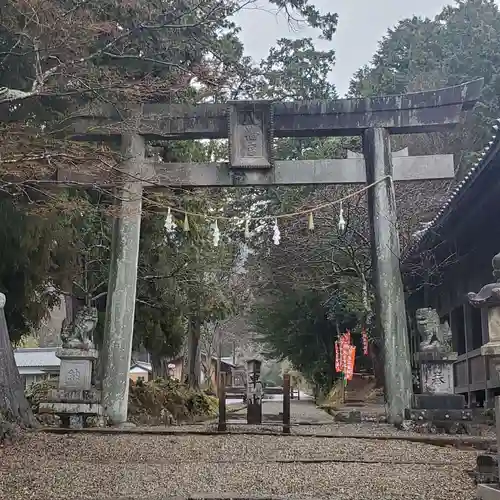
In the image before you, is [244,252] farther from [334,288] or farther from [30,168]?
[30,168]

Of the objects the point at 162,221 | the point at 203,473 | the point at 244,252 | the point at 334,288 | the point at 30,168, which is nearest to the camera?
the point at 203,473

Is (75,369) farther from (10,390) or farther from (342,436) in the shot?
(342,436)

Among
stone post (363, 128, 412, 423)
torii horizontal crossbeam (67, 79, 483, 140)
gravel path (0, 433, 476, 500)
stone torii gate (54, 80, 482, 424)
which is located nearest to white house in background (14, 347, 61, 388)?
stone torii gate (54, 80, 482, 424)

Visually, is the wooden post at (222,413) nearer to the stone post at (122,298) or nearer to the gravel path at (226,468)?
the gravel path at (226,468)

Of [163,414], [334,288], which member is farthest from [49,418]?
[334,288]

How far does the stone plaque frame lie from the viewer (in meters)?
12.4

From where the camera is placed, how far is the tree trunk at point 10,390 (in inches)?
374

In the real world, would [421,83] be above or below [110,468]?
above

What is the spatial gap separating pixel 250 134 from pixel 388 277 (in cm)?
379

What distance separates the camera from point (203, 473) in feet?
21.4

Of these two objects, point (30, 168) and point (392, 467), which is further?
point (30, 168)

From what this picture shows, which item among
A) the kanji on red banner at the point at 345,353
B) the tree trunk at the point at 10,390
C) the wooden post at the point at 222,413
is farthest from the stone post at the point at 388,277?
the kanji on red banner at the point at 345,353

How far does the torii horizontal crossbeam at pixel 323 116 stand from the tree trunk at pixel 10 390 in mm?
3929

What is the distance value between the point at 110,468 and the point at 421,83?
24743 millimetres
